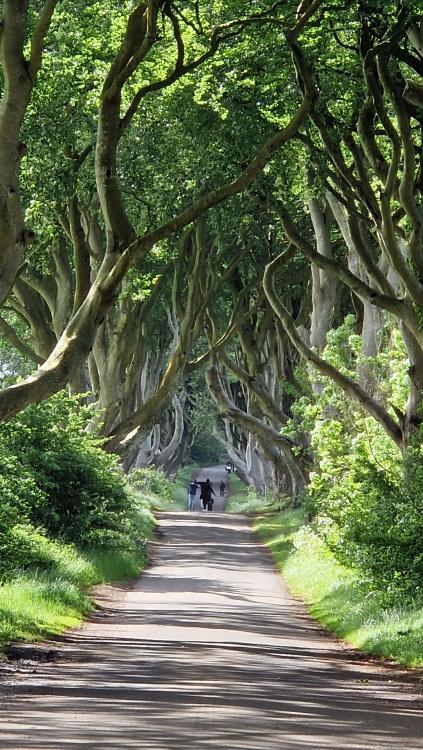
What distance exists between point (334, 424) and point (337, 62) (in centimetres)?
816

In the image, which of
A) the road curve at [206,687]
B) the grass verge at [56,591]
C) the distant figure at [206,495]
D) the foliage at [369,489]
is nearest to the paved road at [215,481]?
the distant figure at [206,495]

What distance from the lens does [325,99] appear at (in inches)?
767

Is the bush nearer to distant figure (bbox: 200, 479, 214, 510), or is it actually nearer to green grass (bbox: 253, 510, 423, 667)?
green grass (bbox: 253, 510, 423, 667)

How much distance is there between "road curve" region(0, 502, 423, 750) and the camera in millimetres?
8844

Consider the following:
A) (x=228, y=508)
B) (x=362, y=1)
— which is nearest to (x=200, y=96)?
(x=362, y=1)

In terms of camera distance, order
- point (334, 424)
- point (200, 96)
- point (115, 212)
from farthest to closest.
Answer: point (334, 424) < point (200, 96) < point (115, 212)

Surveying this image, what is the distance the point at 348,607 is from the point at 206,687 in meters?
7.48

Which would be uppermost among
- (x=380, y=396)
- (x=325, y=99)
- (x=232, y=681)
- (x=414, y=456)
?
(x=325, y=99)

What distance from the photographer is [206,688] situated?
11.8 meters

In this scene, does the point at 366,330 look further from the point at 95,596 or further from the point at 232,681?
the point at 232,681

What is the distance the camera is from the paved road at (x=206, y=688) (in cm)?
884

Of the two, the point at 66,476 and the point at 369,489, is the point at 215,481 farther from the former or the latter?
the point at 369,489

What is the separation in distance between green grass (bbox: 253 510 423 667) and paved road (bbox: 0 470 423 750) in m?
0.33

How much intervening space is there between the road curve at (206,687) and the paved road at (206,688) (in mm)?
13
